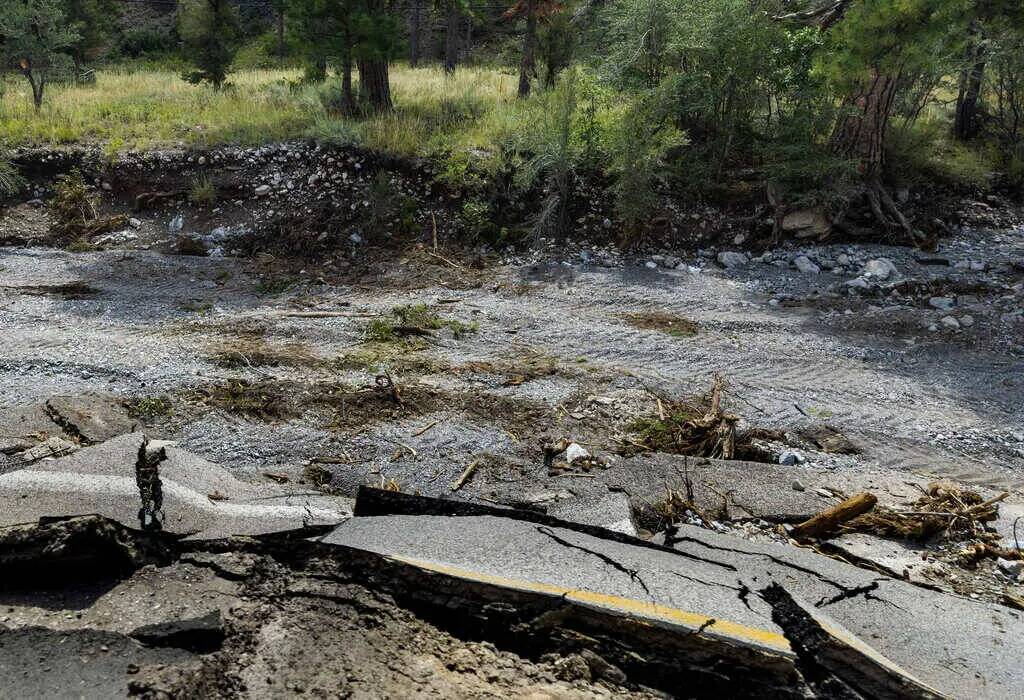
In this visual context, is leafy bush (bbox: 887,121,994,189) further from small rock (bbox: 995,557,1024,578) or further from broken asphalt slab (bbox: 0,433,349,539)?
broken asphalt slab (bbox: 0,433,349,539)

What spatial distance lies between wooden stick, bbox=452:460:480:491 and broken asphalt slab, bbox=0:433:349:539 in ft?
2.71

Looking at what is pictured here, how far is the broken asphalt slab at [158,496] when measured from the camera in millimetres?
3518

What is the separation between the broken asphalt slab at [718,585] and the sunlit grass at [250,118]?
8.46 metres

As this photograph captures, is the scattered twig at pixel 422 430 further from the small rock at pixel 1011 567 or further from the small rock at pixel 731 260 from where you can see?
the small rock at pixel 731 260

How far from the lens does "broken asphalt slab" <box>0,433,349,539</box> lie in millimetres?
3518

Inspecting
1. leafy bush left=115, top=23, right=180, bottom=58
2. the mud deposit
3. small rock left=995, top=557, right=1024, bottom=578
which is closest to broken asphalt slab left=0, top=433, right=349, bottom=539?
the mud deposit

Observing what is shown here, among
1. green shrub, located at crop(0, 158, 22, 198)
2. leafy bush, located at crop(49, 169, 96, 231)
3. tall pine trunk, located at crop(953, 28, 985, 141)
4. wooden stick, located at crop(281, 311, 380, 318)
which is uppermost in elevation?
tall pine trunk, located at crop(953, 28, 985, 141)

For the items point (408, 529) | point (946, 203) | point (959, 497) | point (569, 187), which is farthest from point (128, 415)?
point (946, 203)

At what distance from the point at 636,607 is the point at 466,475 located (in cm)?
197

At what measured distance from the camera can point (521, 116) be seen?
10.8 m

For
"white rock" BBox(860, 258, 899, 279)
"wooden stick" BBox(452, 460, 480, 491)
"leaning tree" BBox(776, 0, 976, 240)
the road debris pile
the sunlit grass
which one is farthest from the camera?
the sunlit grass

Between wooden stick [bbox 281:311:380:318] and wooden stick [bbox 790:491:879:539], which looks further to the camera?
wooden stick [bbox 281:311:380:318]

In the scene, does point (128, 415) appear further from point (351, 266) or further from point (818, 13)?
point (818, 13)

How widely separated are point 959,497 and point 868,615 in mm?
1797
